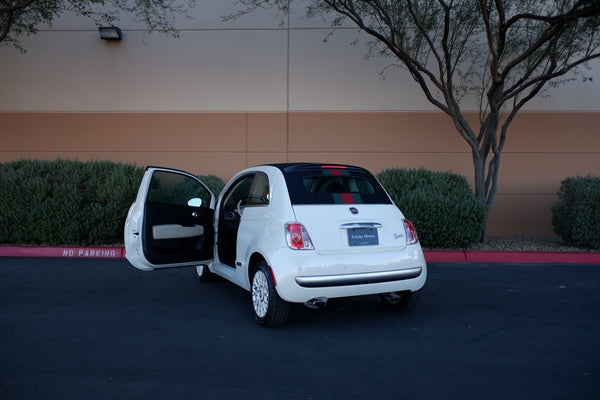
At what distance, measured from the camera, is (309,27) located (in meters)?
11.1

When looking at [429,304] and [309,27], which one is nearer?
[429,304]

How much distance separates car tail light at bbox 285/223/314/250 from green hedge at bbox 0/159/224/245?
18.4ft

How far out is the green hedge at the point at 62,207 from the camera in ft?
27.8

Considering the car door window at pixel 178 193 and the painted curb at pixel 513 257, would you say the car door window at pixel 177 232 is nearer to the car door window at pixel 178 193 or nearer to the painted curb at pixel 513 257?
the car door window at pixel 178 193

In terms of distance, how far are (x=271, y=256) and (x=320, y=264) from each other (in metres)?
0.46

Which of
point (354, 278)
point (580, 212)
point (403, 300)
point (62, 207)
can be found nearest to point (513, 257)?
point (580, 212)

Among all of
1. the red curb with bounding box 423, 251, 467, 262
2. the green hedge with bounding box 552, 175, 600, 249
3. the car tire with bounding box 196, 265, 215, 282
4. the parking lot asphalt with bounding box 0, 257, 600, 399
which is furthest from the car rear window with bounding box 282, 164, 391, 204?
the green hedge with bounding box 552, 175, 600, 249

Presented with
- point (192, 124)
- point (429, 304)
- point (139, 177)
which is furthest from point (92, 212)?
point (429, 304)

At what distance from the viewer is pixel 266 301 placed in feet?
13.9

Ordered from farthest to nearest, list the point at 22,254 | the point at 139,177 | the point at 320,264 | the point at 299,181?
the point at 139,177
the point at 22,254
the point at 299,181
the point at 320,264

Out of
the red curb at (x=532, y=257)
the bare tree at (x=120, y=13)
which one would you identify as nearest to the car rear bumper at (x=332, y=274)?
the red curb at (x=532, y=257)

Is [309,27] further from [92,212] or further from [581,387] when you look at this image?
[581,387]

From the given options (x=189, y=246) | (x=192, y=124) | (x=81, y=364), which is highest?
(x=192, y=124)

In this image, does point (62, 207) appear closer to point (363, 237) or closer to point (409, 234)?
point (363, 237)
